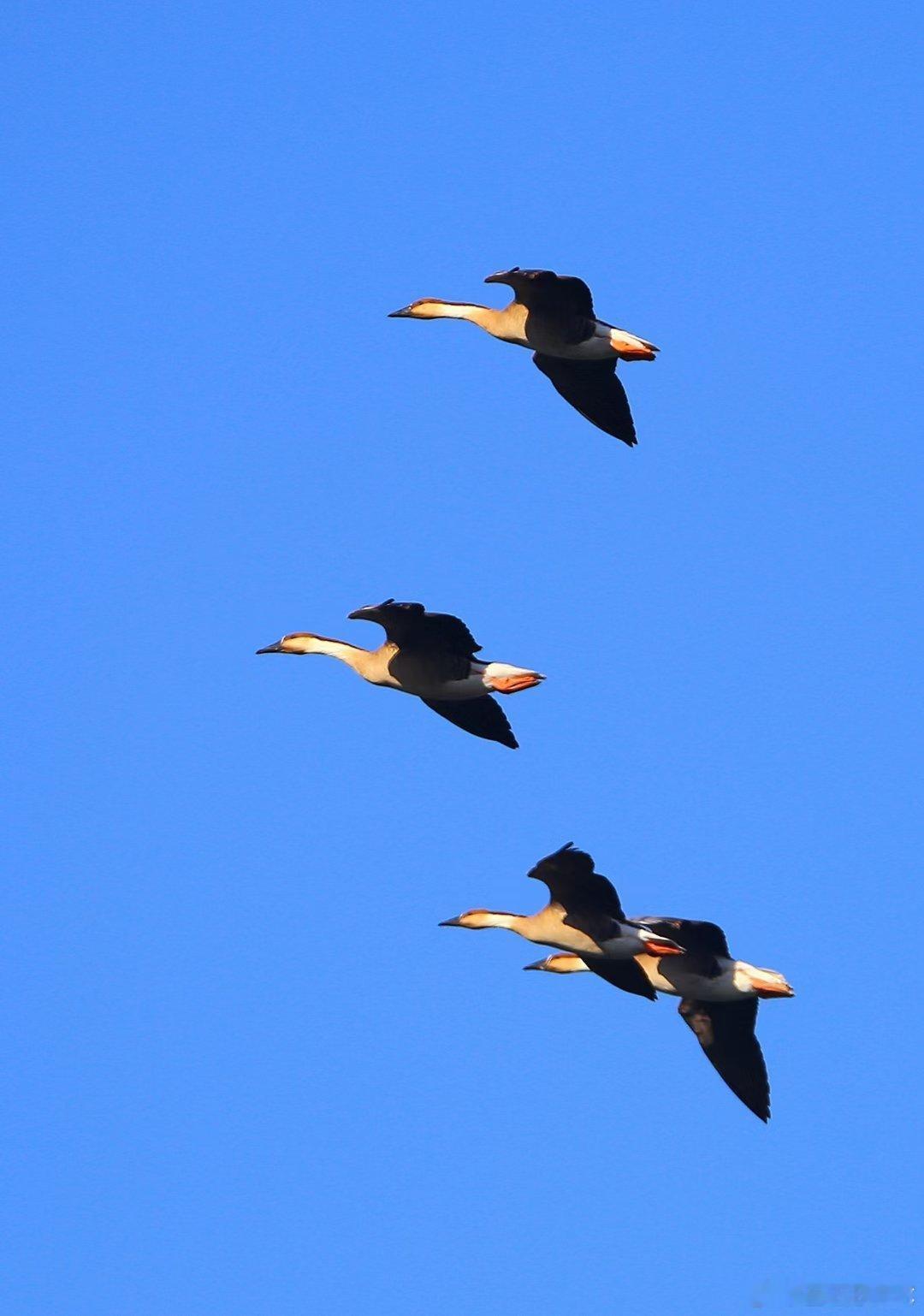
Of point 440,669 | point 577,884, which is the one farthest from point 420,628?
point 577,884

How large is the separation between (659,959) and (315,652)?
401 centimetres

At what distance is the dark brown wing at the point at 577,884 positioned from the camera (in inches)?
806

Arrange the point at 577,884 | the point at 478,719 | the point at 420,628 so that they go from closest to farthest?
the point at 577,884 < the point at 420,628 < the point at 478,719

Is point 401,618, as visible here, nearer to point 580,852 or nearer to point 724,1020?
point 580,852

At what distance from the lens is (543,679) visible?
22.2m

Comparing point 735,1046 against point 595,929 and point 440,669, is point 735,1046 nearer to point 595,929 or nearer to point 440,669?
point 595,929

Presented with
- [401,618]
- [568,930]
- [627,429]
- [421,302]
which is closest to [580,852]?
[568,930]

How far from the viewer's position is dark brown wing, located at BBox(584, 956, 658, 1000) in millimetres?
21500

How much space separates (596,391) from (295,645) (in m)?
3.47

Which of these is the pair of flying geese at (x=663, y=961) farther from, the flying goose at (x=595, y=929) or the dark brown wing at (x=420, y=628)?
the dark brown wing at (x=420, y=628)

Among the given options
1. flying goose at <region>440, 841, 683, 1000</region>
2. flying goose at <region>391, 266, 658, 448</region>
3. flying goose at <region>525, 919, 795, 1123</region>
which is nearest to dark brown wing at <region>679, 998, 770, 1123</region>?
flying goose at <region>525, 919, 795, 1123</region>

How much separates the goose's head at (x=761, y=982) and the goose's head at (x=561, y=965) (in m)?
1.29

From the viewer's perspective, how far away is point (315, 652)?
24.1 m

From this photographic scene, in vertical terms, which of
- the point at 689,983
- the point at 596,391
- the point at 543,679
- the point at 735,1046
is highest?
the point at 596,391
